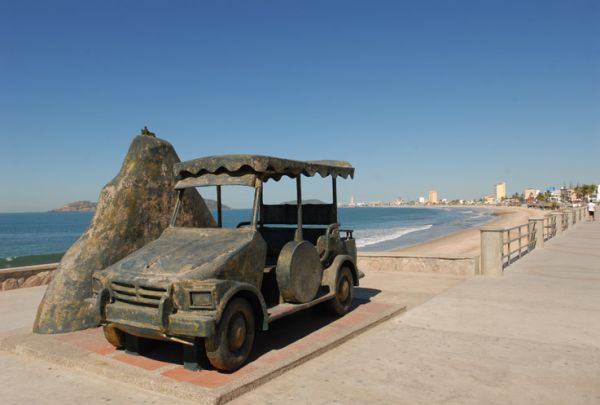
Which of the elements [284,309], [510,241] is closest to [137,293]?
[284,309]

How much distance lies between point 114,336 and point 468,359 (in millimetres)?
4139

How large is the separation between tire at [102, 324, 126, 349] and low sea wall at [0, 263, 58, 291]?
5.57 metres

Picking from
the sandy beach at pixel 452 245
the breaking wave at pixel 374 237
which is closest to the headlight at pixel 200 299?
the sandy beach at pixel 452 245

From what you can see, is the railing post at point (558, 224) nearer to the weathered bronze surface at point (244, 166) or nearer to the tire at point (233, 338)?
the weathered bronze surface at point (244, 166)

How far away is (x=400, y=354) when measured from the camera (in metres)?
5.62

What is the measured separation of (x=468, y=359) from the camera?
5.41 metres

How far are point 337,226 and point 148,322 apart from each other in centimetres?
340

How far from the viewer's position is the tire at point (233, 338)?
480 centimetres

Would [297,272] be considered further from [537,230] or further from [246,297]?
[537,230]

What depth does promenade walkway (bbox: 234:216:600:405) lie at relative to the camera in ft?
14.6

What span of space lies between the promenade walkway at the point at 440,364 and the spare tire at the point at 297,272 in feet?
2.70

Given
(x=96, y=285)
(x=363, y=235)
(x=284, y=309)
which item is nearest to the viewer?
(x=96, y=285)

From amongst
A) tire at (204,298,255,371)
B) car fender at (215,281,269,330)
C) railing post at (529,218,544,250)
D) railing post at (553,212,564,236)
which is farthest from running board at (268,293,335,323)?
railing post at (553,212,564,236)

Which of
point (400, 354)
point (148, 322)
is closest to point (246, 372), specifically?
point (148, 322)
